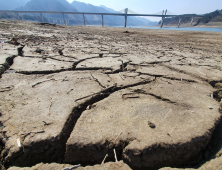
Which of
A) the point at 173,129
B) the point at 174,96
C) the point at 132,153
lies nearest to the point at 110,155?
the point at 132,153

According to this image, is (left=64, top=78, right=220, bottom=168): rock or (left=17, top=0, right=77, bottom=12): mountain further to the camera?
(left=17, top=0, right=77, bottom=12): mountain

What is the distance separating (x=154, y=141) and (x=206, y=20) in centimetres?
4980

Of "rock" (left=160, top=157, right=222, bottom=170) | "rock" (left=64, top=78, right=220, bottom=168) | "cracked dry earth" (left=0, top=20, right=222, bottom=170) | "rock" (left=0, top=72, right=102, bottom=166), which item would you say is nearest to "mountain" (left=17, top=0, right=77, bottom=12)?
"rock" (left=0, top=72, right=102, bottom=166)

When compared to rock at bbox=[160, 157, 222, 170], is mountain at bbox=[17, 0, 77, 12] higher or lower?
higher

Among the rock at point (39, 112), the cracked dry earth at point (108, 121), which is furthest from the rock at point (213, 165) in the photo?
the rock at point (39, 112)

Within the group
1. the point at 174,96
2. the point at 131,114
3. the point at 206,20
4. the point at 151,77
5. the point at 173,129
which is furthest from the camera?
the point at 206,20

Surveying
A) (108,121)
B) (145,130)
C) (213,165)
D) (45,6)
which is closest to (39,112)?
(108,121)

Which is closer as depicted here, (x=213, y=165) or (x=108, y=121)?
(x=213, y=165)

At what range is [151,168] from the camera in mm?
543

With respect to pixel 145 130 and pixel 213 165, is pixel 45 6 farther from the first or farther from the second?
pixel 213 165

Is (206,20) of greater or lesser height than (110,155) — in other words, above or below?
above

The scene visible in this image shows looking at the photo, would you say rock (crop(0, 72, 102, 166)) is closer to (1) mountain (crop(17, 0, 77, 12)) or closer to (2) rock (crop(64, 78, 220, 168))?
(2) rock (crop(64, 78, 220, 168))

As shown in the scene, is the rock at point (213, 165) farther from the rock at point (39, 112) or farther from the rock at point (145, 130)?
the rock at point (39, 112)

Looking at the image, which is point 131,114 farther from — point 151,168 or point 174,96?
point 174,96
